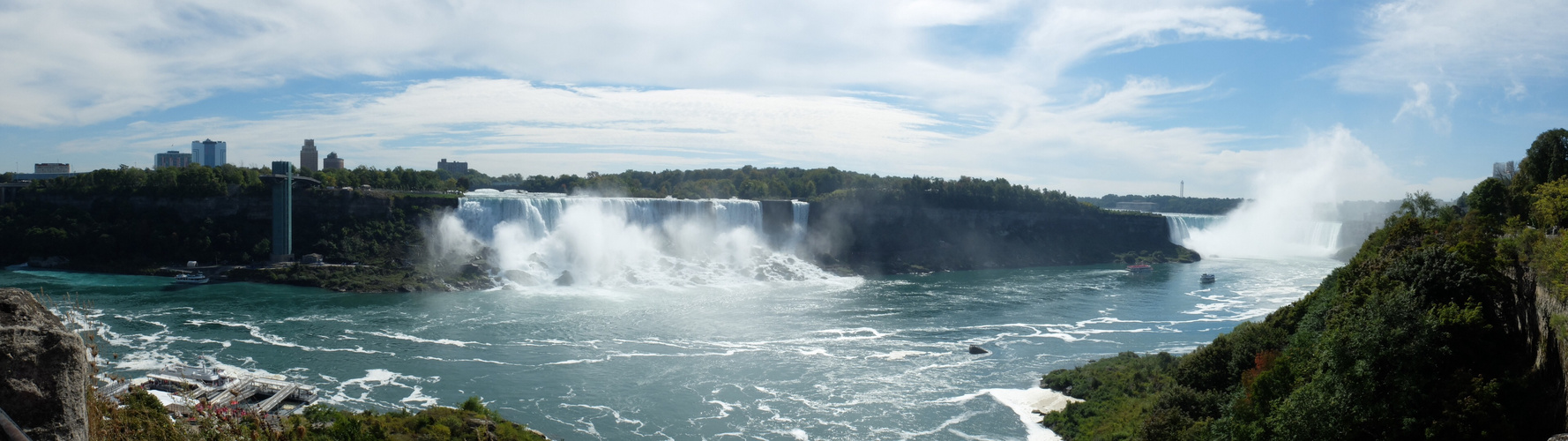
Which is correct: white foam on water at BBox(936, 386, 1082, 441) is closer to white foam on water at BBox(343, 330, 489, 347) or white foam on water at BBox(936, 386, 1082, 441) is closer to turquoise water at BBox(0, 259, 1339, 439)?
turquoise water at BBox(0, 259, 1339, 439)

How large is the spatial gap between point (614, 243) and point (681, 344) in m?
21.2

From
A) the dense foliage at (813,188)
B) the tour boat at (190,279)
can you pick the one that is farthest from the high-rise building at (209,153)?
the tour boat at (190,279)

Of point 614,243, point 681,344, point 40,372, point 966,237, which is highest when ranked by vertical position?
point 40,372

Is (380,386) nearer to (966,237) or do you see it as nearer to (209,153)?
(966,237)

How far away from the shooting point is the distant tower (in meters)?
41.7

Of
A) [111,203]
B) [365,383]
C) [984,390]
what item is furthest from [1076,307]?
[111,203]

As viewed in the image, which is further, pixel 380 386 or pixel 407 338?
pixel 407 338

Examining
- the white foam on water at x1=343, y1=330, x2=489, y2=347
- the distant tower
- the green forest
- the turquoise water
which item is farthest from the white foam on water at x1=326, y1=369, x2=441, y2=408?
the distant tower

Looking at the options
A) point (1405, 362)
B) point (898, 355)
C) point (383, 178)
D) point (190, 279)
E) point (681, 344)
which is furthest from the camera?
point (383, 178)

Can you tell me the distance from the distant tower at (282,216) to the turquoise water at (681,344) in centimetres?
455

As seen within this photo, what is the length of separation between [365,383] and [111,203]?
3567 cm

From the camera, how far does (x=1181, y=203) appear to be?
12169 centimetres

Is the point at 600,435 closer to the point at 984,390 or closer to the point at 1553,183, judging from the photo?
the point at 984,390

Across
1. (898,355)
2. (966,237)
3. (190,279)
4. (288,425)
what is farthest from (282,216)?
(966,237)
